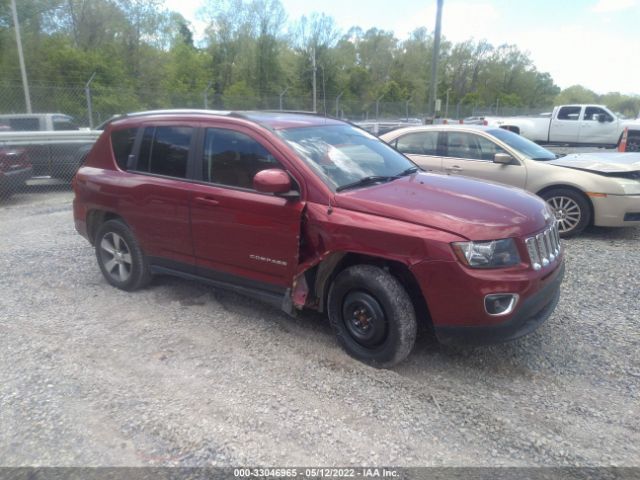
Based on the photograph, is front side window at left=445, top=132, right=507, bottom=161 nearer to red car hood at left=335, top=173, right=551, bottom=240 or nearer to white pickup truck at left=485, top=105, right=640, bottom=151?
red car hood at left=335, top=173, right=551, bottom=240

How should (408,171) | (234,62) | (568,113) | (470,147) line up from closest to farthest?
(408,171) < (470,147) < (568,113) < (234,62)

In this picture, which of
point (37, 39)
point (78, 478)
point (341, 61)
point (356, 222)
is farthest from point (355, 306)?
point (341, 61)

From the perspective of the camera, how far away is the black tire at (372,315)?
331 centimetres

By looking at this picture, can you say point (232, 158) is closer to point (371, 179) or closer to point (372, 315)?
point (371, 179)

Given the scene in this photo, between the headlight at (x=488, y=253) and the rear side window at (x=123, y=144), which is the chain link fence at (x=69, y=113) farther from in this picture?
the headlight at (x=488, y=253)

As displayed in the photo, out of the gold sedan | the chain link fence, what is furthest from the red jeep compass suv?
the gold sedan

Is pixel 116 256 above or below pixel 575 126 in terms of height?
below

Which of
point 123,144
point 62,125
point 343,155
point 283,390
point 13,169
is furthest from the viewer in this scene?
point 62,125

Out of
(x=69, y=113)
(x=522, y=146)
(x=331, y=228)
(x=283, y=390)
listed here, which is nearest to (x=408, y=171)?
(x=331, y=228)

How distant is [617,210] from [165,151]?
225 inches

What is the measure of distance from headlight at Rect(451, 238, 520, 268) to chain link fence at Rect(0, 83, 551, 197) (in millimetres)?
2981

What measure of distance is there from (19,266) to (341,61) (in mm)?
49151

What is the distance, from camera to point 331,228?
3469mm

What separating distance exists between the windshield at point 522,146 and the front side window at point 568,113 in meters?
13.5
